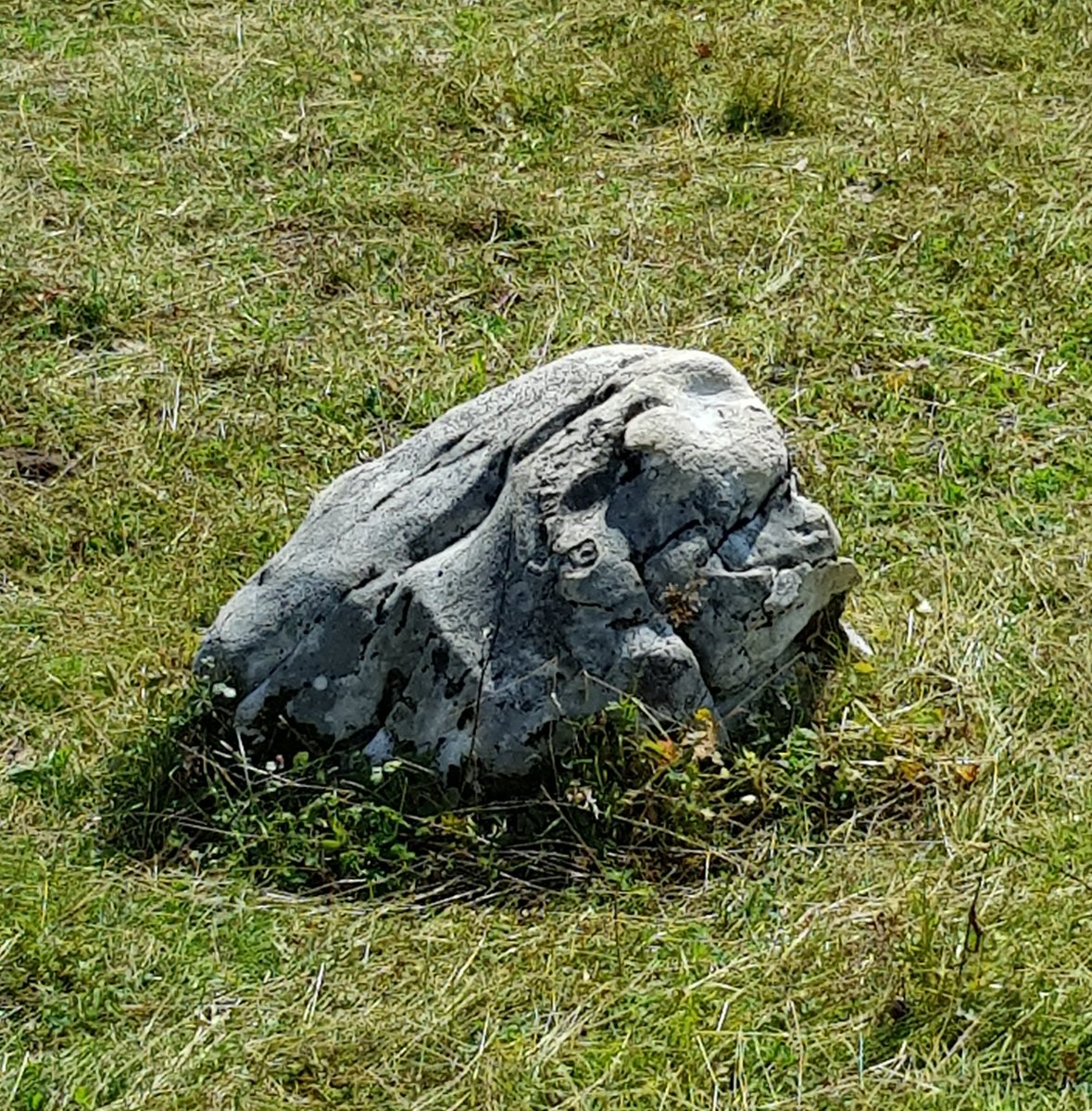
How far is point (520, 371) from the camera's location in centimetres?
643

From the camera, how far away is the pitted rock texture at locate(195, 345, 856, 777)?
13.6 ft

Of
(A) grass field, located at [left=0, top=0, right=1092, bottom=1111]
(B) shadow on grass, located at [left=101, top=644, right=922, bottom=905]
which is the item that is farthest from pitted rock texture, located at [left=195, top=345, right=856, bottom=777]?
(A) grass field, located at [left=0, top=0, right=1092, bottom=1111]

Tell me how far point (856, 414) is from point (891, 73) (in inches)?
114

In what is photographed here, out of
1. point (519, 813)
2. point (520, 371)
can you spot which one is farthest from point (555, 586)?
point (520, 371)

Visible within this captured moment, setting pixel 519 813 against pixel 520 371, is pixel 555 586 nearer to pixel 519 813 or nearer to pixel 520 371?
pixel 519 813

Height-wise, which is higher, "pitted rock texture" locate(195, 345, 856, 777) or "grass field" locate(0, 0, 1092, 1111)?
"pitted rock texture" locate(195, 345, 856, 777)

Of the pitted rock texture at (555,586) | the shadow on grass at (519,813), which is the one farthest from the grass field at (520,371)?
the pitted rock texture at (555,586)

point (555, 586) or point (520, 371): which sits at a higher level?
point (555, 586)

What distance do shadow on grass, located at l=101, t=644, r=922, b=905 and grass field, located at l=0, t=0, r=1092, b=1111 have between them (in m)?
0.02

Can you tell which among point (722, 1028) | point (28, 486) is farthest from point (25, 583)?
point (722, 1028)

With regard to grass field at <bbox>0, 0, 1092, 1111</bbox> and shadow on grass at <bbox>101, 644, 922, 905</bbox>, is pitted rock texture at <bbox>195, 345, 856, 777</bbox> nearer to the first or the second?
shadow on grass at <bbox>101, 644, 922, 905</bbox>

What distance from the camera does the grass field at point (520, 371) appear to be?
3701 mm

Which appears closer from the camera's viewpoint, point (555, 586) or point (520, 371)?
point (555, 586)

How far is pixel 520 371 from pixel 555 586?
93.7 inches
